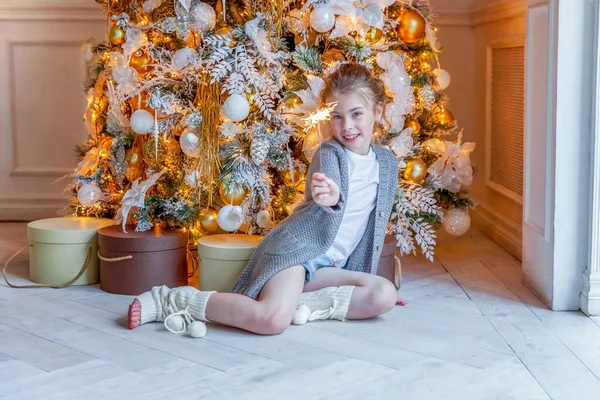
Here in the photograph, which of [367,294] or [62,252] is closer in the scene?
[367,294]

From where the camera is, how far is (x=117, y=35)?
2.73 m

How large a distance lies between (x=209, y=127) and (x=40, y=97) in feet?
5.30

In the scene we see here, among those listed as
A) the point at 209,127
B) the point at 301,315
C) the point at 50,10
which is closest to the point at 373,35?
the point at 209,127

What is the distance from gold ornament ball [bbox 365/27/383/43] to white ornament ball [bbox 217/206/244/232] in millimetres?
645

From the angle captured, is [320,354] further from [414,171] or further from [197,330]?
[414,171]

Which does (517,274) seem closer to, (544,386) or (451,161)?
(451,161)

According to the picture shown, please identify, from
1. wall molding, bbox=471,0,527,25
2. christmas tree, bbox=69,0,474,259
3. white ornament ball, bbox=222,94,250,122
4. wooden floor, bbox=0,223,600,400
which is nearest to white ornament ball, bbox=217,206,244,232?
christmas tree, bbox=69,0,474,259

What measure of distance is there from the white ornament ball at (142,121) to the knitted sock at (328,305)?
28.7 inches

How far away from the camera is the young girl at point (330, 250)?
2.17 meters

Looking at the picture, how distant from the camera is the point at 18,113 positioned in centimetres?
388

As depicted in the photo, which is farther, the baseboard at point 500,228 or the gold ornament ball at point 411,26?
the baseboard at point 500,228

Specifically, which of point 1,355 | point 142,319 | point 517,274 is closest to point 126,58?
point 142,319

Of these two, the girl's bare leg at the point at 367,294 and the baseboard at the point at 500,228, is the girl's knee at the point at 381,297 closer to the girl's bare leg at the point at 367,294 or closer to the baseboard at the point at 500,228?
the girl's bare leg at the point at 367,294

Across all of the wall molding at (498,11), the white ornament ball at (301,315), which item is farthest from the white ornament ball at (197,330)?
the wall molding at (498,11)
